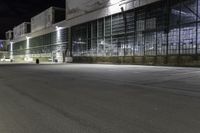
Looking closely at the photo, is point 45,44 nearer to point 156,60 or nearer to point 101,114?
point 156,60

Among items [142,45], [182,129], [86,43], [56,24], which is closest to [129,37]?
[142,45]

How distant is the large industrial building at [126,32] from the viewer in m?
26.4

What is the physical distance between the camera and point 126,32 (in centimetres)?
3478

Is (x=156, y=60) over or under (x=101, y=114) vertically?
over

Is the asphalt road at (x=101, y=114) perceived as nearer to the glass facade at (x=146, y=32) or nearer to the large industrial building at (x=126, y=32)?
the large industrial building at (x=126, y=32)

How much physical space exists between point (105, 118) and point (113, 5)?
1349 inches

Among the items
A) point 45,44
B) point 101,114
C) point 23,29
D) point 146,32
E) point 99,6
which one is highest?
point 23,29

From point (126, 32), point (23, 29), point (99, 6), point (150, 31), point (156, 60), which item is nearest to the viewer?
point (156, 60)

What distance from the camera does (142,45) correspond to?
105ft

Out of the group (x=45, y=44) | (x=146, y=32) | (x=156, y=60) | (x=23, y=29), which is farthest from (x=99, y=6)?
(x=23, y=29)

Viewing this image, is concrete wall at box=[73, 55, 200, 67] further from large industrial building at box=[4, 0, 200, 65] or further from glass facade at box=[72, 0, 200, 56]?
glass facade at box=[72, 0, 200, 56]

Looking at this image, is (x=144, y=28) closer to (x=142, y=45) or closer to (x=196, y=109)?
(x=142, y=45)

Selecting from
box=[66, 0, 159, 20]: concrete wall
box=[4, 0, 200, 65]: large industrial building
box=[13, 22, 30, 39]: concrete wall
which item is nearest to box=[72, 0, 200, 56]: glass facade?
box=[4, 0, 200, 65]: large industrial building

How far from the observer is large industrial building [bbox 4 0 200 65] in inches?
1038
